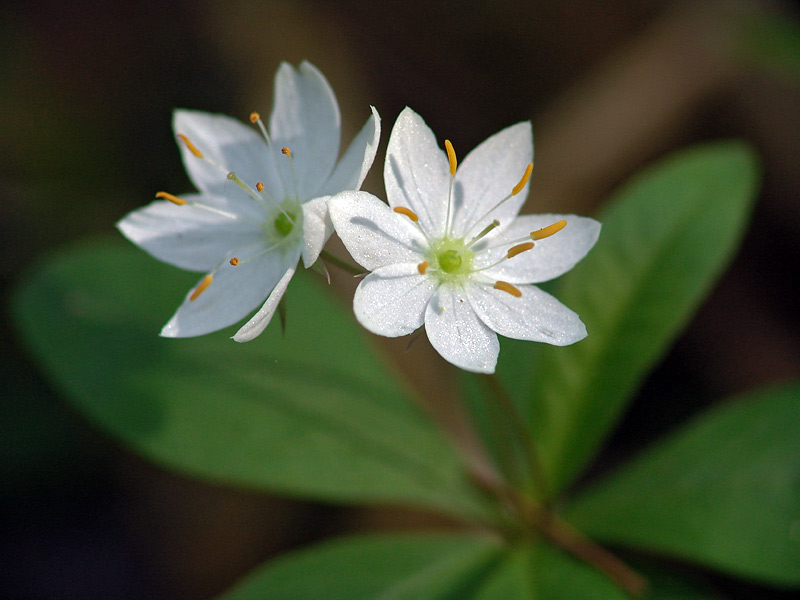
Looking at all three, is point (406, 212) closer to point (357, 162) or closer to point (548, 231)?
point (357, 162)

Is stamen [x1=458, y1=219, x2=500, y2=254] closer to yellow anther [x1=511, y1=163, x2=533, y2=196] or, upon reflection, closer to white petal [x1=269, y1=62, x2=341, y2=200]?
yellow anther [x1=511, y1=163, x2=533, y2=196]

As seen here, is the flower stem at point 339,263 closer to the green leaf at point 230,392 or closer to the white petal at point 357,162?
the white petal at point 357,162

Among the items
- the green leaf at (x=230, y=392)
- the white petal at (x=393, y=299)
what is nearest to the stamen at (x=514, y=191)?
the white petal at (x=393, y=299)

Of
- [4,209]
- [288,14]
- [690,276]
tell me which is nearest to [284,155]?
[690,276]

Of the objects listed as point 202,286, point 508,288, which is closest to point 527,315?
point 508,288

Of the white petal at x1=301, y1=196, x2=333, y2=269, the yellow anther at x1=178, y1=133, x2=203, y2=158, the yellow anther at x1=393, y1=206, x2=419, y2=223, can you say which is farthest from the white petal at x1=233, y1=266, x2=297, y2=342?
the yellow anther at x1=178, y1=133, x2=203, y2=158
